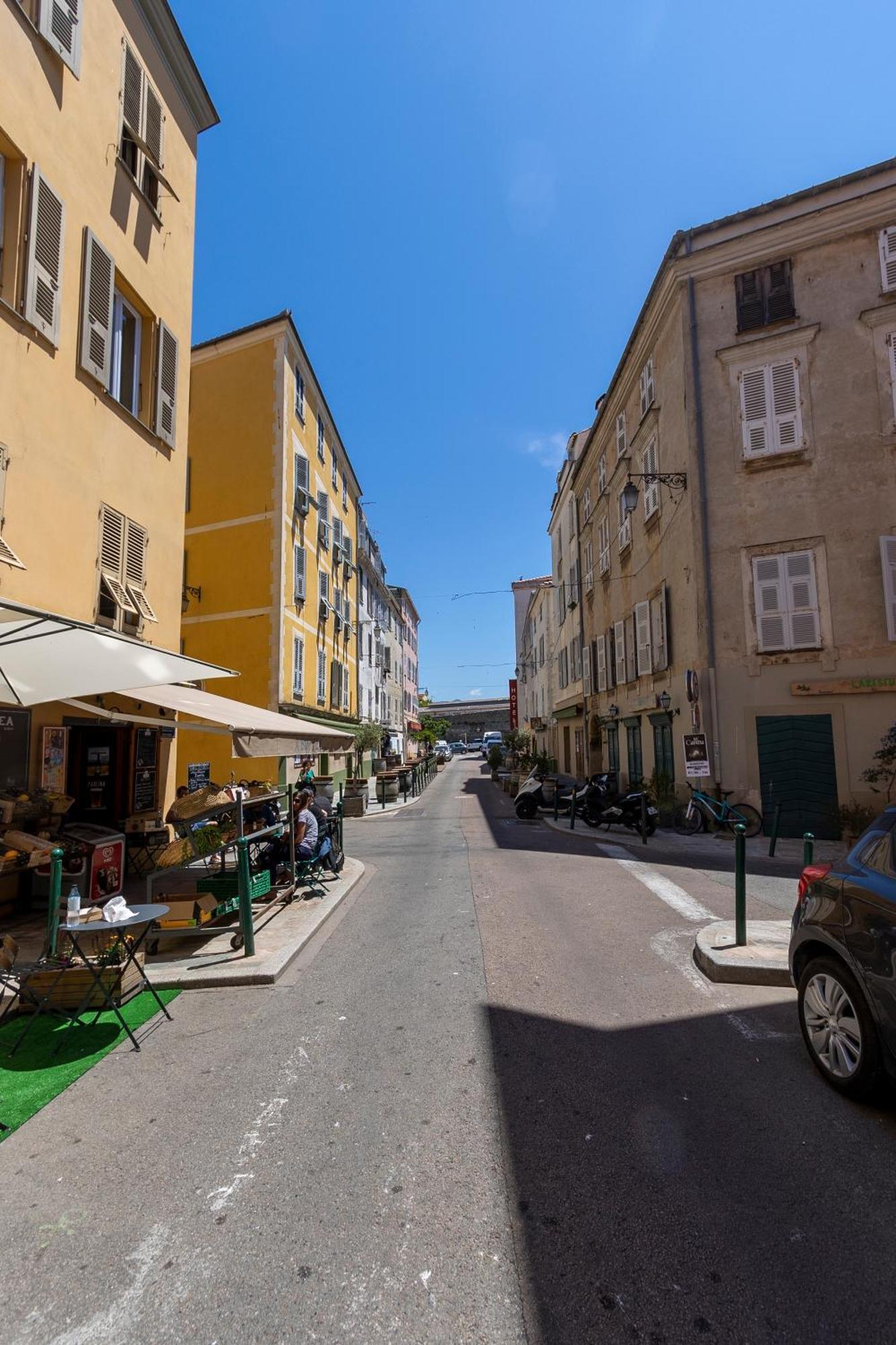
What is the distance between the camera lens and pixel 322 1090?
3.74 m

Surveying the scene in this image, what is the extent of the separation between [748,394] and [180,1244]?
17.2m

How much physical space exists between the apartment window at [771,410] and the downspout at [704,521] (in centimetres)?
92

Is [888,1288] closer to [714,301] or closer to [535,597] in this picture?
[714,301]

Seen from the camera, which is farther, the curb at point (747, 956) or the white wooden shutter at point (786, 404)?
the white wooden shutter at point (786, 404)

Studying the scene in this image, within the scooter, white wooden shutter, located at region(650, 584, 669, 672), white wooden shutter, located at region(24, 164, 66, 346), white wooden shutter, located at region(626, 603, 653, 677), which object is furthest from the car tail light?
the scooter

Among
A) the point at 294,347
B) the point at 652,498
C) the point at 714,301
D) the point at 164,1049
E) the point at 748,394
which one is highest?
the point at 294,347

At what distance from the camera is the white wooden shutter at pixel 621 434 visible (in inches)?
842

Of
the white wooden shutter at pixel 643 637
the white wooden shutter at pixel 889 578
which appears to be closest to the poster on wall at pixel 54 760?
the white wooden shutter at pixel 643 637

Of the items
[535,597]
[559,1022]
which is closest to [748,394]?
[559,1022]

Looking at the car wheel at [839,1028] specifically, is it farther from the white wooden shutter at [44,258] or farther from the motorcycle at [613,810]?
the motorcycle at [613,810]

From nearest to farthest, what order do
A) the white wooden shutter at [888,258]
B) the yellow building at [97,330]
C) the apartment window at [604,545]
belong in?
the yellow building at [97,330]
the white wooden shutter at [888,258]
the apartment window at [604,545]

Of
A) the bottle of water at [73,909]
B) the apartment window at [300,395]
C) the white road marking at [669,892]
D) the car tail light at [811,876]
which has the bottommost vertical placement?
the white road marking at [669,892]

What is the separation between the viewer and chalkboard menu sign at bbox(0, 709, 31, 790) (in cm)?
758

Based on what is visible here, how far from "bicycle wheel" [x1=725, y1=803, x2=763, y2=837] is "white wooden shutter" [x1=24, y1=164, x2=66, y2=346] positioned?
14.0m
